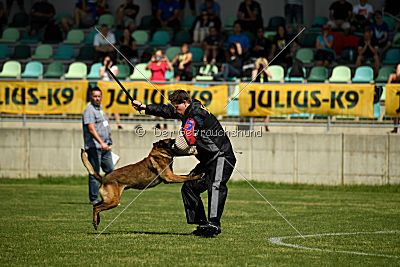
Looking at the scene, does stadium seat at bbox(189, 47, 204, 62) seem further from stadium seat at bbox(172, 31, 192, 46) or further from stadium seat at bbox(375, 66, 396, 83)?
stadium seat at bbox(375, 66, 396, 83)

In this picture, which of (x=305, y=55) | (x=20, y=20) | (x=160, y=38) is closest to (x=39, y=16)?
(x=20, y=20)

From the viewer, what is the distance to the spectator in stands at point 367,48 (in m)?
20.5

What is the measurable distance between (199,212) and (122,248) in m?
1.41

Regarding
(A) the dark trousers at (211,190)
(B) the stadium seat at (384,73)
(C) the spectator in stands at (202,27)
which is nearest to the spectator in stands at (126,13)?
(C) the spectator in stands at (202,27)

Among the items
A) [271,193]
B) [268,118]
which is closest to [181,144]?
[271,193]

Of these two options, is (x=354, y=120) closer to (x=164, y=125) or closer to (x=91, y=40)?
(x=164, y=125)

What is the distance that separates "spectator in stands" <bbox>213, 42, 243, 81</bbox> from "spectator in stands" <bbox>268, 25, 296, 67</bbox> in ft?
3.12

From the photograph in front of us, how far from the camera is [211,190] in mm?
8906

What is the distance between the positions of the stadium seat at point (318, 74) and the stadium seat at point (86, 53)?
7.58 m

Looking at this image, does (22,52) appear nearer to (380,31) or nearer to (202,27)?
(202,27)

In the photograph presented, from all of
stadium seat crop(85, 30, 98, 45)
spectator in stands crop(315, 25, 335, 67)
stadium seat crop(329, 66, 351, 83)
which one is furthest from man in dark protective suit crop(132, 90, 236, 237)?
stadium seat crop(85, 30, 98, 45)

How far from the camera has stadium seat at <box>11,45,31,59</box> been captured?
78.5 ft

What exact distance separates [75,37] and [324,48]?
8.79m

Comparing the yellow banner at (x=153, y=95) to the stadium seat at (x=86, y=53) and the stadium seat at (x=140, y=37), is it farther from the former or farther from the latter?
the stadium seat at (x=140, y=37)
